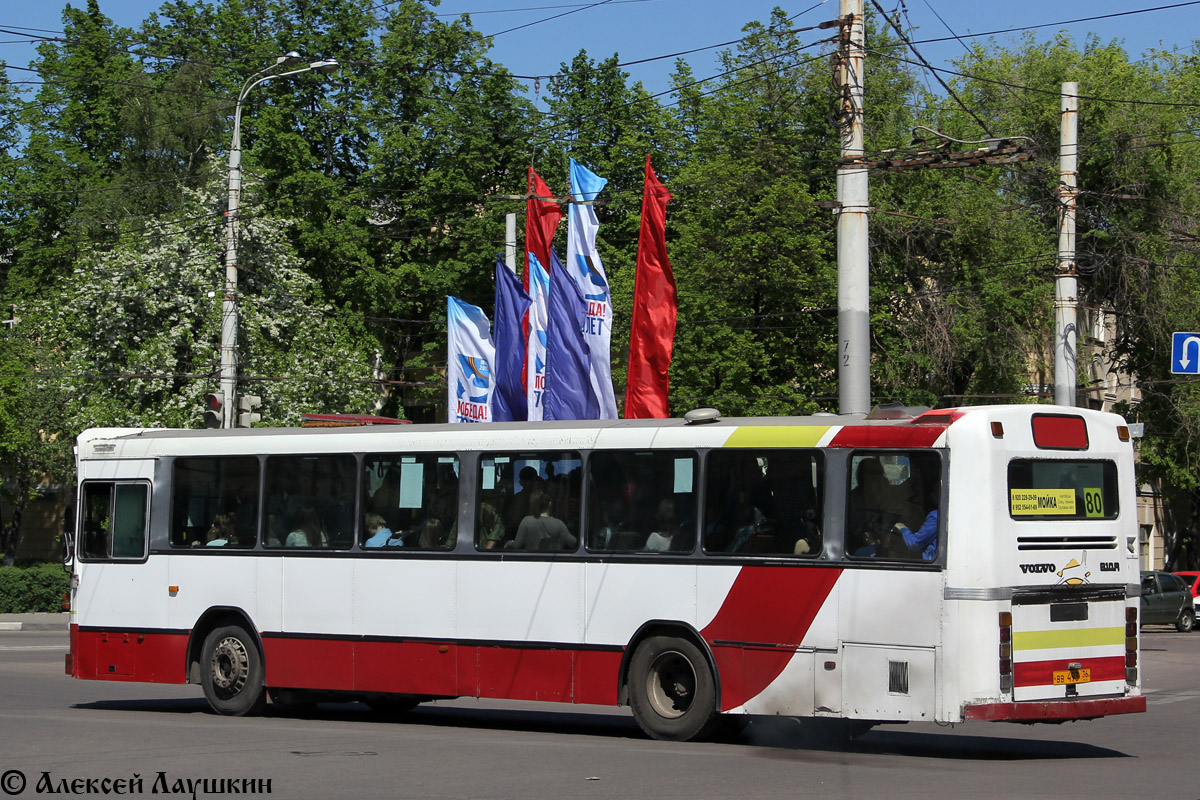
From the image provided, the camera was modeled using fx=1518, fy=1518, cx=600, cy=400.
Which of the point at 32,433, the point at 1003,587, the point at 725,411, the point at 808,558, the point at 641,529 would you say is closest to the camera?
the point at 1003,587

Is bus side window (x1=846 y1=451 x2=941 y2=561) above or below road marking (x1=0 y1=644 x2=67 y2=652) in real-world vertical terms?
above

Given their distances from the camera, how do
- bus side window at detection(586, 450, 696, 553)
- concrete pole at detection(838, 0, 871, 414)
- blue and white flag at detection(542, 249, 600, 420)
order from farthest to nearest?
blue and white flag at detection(542, 249, 600, 420)
concrete pole at detection(838, 0, 871, 414)
bus side window at detection(586, 450, 696, 553)

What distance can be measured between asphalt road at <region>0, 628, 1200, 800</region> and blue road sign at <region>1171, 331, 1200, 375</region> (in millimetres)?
10951

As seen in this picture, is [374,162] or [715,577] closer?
[715,577]

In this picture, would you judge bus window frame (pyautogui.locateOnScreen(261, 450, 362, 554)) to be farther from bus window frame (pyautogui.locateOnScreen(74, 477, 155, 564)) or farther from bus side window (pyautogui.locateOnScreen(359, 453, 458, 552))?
bus window frame (pyautogui.locateOnScreen(74, 477, 155, 564))

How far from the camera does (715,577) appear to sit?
492 inches

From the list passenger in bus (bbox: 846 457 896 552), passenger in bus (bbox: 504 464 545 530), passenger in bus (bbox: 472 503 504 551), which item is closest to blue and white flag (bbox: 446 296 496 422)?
passenger in bus (bbox: 472 503 504 551)

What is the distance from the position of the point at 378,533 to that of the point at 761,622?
4.07 m

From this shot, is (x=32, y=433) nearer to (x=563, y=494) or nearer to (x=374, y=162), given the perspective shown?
(x=374, y=162)

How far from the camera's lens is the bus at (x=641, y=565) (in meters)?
11.5

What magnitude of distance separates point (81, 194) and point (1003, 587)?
4153 centimetres

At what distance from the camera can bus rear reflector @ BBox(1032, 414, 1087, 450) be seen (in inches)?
467

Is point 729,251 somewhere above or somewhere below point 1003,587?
above

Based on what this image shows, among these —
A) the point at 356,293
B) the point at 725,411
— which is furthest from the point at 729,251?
the point at 356,293
